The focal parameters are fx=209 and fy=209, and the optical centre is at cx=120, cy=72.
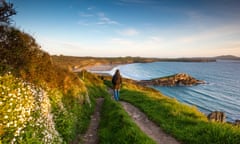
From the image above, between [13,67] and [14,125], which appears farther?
[13,67]

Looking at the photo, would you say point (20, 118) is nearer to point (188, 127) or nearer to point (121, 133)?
point (121, 133)

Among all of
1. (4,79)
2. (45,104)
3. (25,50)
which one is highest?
(25,50)

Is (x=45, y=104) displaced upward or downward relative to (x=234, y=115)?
upward

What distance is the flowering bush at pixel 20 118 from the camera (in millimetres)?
5688

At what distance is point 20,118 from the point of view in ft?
20.2

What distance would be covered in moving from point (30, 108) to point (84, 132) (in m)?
5.22

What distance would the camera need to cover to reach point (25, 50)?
31.2 ft

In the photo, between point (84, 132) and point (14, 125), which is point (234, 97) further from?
point (14, 125)

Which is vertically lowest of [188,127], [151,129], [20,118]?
[151,129]

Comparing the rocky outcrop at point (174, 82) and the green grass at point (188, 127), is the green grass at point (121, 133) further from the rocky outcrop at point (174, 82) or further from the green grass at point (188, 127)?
the rocky outcrop at point (174, 82)

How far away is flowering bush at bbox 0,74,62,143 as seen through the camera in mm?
5688

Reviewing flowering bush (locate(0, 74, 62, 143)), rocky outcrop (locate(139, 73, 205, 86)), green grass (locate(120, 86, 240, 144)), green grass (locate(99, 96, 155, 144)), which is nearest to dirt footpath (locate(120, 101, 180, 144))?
green grass (locate(120, 86, 240, 144))

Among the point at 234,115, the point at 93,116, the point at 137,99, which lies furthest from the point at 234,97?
the point at 93,116

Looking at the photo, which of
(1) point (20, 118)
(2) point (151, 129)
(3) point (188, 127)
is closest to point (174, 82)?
(2) point (151, 129)
